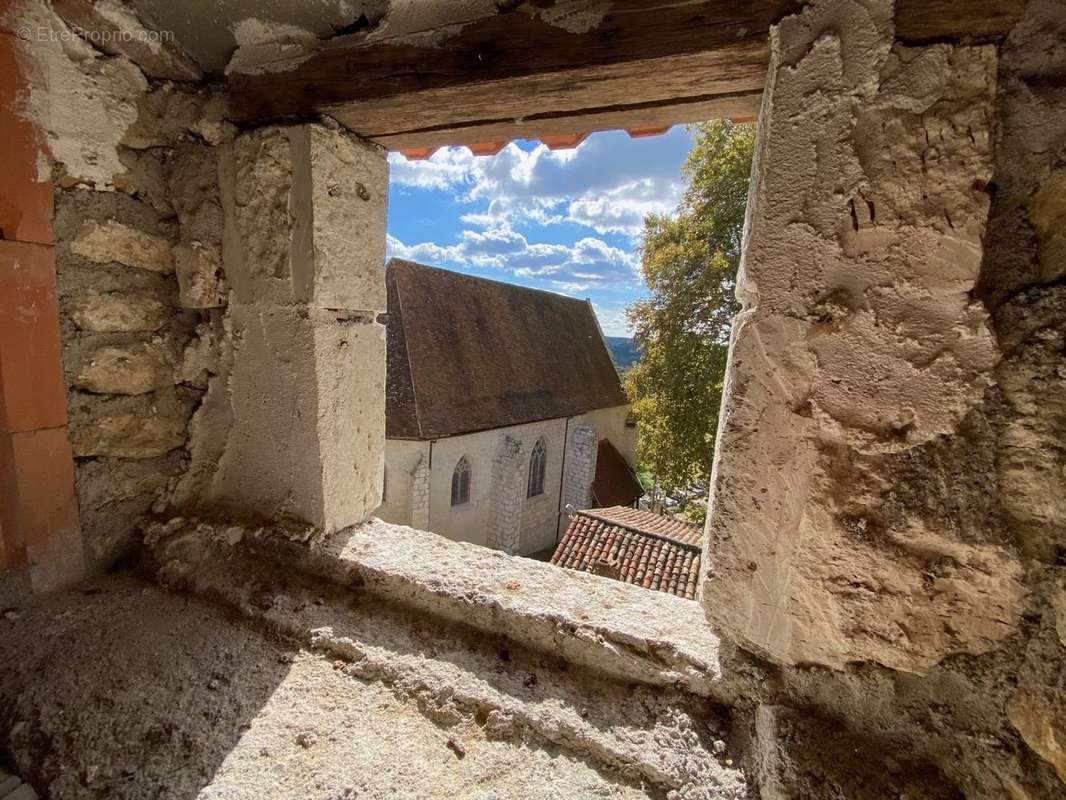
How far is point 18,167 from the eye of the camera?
125 centimetres

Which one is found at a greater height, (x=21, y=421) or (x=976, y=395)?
(x=976, y=395)

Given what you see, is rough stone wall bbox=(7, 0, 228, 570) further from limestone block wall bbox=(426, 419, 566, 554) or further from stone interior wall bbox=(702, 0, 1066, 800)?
limestone block wall bbox=(426, 419, 566, 554)

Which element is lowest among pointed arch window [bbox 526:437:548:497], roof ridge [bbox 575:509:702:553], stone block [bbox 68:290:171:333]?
pointed arch window [bbox 526:437:548:497]

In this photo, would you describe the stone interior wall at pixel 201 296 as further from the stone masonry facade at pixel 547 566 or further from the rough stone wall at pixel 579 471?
the rough stone wall at pixel 579 471

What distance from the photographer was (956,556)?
2.95ft

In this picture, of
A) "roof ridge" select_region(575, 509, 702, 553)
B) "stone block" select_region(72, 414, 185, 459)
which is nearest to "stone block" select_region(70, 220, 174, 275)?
"stone block" select_region(72, 414, 185, 459)

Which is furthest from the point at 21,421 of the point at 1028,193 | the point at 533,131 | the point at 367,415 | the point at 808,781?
the point at 1028,193

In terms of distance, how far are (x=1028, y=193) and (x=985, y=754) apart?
103 cm

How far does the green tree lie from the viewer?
8.22 meters

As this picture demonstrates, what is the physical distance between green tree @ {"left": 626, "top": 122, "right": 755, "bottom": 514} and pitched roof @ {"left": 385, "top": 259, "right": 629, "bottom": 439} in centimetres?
230

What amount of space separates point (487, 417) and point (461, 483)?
1291 millimetres

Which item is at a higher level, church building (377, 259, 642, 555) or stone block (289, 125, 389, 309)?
stone block (289, 125, 389, 309)

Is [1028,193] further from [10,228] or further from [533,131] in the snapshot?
[10,228]

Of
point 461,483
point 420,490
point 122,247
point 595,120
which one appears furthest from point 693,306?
point 122,247
